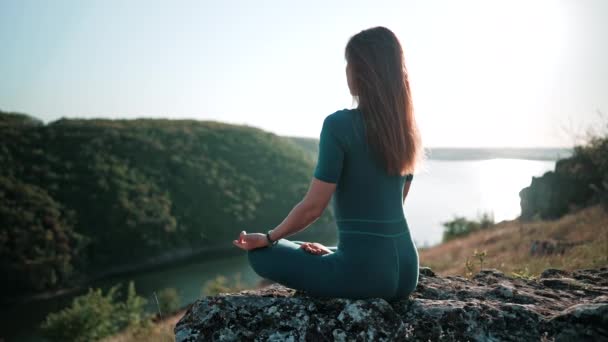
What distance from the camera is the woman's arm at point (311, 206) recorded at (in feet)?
8.63

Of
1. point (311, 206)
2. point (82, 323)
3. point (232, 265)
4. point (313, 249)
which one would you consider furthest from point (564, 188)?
point (232, 265)

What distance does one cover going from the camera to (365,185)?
268 cm

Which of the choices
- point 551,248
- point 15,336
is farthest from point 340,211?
point 15,336

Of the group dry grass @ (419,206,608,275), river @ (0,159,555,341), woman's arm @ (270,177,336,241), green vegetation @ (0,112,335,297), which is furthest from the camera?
green vegetation @ (0,112,335,297)

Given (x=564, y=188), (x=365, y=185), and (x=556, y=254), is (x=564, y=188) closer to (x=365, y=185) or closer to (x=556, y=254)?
(x=556, y=254)

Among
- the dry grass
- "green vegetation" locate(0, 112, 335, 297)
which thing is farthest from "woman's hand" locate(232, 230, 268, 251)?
"green vegetation" locate(0, 112, 335, 297)

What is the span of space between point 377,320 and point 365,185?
2.44 ft

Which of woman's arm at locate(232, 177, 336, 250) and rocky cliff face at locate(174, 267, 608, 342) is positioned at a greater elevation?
woman's arm at locate(232, 177, 336, 250)

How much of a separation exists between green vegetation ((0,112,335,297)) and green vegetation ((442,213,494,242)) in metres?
41.2

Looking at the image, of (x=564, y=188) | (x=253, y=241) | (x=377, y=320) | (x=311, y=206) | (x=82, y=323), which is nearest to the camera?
(x=377, y=320)

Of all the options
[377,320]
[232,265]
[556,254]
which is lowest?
[232,265]

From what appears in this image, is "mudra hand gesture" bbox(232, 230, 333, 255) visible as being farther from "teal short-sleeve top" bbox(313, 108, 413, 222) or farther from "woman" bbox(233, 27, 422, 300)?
"teal short-sleeve top" bbox(313, 108, 413, 222)

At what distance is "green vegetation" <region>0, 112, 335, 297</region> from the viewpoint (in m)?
52.7

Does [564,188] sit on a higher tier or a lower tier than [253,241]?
lower
